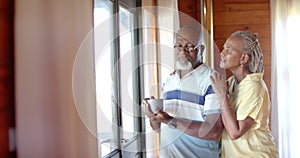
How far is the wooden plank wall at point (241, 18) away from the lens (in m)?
3.43

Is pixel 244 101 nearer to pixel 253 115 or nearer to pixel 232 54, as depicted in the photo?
pixel 253 115

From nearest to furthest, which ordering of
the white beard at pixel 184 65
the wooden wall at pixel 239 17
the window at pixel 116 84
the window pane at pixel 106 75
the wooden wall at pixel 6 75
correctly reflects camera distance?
the wooden wall at pixel 6 75 → the white beard at pixel 184 65 → the window pane at pixel 106 75 → the window at pixel 116 84 → the wooden wall at pixel 239 17

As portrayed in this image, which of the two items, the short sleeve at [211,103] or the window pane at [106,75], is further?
the window pane at [106,75]

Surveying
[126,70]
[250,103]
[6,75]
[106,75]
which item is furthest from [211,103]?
[126,70]

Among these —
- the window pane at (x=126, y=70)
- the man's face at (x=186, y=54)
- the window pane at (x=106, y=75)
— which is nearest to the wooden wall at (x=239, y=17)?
the window pane at (x=126, y=70)

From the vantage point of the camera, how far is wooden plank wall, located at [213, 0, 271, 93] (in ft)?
11.2

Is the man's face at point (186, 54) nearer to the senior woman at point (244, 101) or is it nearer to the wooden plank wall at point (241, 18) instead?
the senior woman at point (244, 101)

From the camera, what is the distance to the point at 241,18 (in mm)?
3457

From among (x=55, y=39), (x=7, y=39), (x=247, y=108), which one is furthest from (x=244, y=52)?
(x=7, y=39)

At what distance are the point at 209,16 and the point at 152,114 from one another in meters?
2.45

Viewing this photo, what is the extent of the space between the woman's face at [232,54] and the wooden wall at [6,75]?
710 mm

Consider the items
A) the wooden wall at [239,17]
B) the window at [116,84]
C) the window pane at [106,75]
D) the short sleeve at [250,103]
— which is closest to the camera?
the short sleeve at [250,103]

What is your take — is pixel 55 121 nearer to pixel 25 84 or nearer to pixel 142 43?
pixel 25 84

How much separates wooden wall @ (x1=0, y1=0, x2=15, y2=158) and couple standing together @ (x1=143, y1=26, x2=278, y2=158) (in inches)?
17.7
